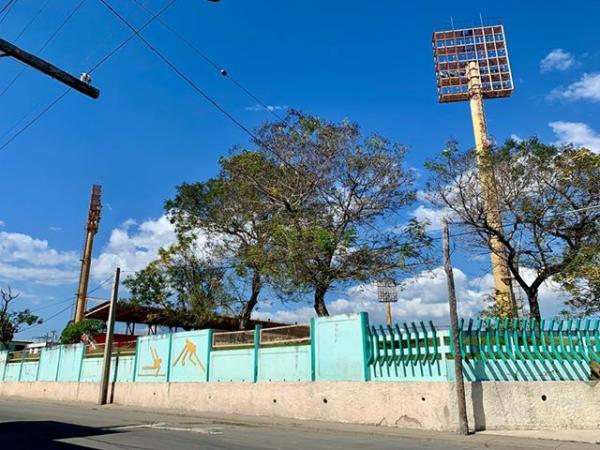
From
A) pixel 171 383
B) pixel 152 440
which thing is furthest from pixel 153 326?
pixel 152 440

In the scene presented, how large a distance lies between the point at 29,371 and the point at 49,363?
10.9ft

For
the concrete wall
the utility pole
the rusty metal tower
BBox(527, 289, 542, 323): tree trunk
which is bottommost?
the concrete wall

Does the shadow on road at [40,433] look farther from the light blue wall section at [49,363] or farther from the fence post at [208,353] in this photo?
the light blue wall section at [49,363]

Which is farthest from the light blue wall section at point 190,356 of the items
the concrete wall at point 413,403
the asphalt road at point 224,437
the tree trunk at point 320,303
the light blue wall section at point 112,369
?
the tree trunk at point 320,303

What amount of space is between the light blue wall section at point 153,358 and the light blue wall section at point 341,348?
8334 millimetres

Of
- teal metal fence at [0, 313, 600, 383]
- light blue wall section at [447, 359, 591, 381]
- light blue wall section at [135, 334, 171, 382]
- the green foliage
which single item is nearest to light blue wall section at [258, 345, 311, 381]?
teal metal fence at [0, 313, 600, 383]

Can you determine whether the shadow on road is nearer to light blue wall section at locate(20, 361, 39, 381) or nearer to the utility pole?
the utility pole

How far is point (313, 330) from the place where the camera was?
1569 cm

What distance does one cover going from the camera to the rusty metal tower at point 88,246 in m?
46.8

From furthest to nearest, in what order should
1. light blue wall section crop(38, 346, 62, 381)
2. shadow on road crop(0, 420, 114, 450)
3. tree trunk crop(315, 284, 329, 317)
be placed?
light blue wall section crop(38, 346, 62, 381)
tree trunk crop(315, 284, 329, 317)
shadow on road crop(0, 420, 114, 450)

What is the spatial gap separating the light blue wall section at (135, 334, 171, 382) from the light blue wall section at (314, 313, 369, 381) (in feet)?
27.3

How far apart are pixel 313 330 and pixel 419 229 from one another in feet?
23.7

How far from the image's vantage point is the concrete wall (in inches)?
447

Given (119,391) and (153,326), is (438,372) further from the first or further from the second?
(153,326)
